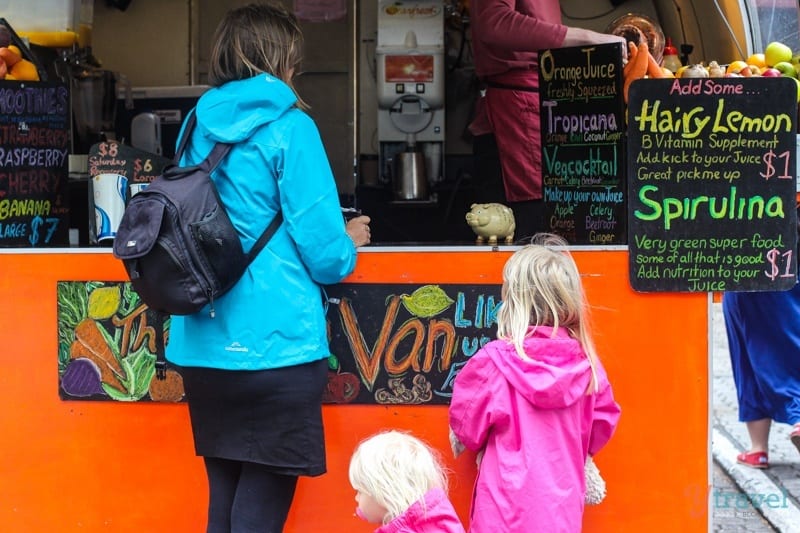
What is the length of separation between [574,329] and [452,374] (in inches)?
26.7

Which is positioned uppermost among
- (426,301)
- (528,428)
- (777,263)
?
(777,263)

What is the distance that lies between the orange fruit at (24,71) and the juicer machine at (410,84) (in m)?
2.31

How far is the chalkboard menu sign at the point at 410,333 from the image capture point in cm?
346

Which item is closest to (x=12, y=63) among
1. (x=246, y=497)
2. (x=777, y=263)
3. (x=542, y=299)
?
(x=246, y=497)

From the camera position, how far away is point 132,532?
11.9 feet

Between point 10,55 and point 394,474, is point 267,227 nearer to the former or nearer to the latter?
point 394,474

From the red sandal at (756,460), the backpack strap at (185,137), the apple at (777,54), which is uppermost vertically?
the apple at (777,54)

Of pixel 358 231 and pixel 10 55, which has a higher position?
pixel 10 55

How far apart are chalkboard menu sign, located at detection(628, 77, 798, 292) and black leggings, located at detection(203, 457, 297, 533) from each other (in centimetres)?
137

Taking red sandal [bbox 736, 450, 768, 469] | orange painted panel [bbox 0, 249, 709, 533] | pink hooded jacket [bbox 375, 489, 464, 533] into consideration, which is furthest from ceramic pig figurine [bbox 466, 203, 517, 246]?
red sandal [bbox 736, 450, 768, 469]

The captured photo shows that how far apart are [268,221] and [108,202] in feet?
3.39

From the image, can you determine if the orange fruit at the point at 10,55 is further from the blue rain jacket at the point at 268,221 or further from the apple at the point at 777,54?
Answer: the apple at the point at 777,54

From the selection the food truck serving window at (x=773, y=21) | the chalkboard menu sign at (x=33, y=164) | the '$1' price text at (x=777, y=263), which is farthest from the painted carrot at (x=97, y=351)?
the food truck serving window at (x=773, y=21)

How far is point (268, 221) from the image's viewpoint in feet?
9.49
